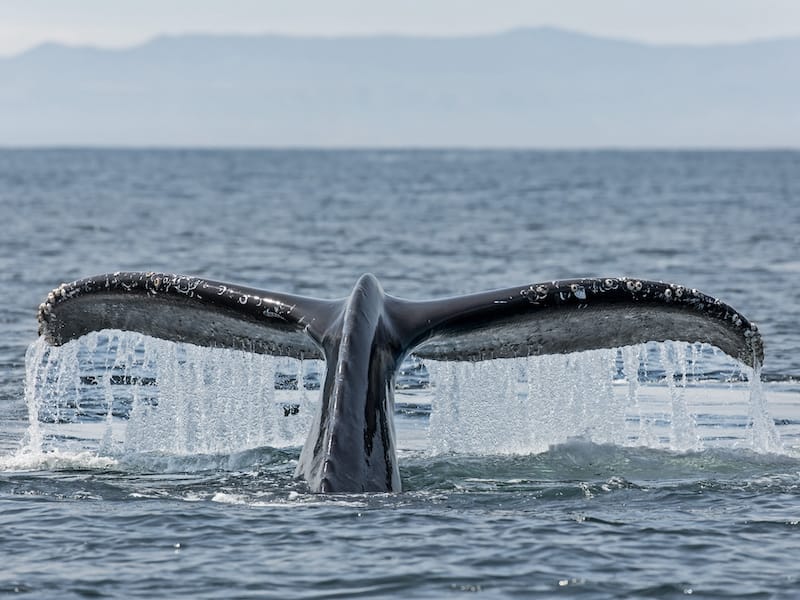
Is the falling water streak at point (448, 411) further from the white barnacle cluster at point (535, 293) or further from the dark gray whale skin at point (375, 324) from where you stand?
the white barnacle cluster at point (535, 293)

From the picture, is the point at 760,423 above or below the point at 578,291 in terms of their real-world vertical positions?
below

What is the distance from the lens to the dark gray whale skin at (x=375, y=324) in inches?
339

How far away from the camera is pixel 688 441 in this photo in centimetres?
1165

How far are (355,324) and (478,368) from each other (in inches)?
57.4

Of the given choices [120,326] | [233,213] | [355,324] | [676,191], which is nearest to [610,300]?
[355,324]

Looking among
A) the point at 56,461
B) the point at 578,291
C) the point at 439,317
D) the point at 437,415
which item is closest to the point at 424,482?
the point at 437,415

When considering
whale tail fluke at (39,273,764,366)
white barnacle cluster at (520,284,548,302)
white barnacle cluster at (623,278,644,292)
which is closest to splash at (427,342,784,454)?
whale tail fluke at (39,273,764,366)

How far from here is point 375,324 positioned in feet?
29.5

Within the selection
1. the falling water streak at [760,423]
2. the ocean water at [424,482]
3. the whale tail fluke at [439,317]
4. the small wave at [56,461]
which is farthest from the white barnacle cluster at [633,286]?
the small wave at [56,461]

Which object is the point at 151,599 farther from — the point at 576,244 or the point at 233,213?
the point at 233,213

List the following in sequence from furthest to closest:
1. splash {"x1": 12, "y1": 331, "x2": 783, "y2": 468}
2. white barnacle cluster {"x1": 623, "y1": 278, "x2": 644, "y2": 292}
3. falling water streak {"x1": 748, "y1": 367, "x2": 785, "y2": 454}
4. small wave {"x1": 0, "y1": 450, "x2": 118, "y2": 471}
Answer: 1. small wave {"x1": 0, "y1": 450, "x2": 118, "y2": 471}
2. splash {"x1": 12, "y1": 331, "x2": 783, "y2": 468}
3. falling water streak {"x1": 748, "y1": 367, "x2": 785, "y2": 454}
4. white barnacle cluster {"x1": 623, "y1": 278, "x2": 644, "y2": 292}

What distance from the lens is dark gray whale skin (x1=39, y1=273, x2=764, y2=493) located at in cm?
862

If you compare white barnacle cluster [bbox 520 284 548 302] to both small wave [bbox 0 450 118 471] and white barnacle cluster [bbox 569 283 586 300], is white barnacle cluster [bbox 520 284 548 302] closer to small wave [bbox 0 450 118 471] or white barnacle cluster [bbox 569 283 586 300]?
white barnacle cluster [bbox 569 283 586 300]

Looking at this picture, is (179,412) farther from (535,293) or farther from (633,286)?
(633,286)
